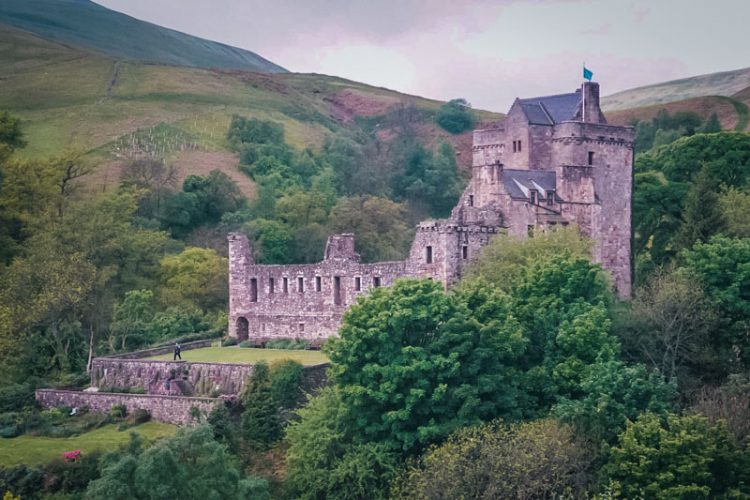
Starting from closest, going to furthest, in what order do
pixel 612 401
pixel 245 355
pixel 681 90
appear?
pixel 612 401 < pixel 245 355 < pixel 681 90

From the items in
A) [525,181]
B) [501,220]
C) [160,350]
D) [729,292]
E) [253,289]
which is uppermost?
[525,181]

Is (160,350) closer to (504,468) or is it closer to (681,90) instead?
(504,468)

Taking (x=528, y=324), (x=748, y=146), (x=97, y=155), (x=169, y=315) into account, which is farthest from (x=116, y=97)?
(x=528, y=324)

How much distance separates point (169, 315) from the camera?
6188 cm

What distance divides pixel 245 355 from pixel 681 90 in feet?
354

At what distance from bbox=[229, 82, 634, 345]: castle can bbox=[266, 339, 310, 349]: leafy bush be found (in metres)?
0.39

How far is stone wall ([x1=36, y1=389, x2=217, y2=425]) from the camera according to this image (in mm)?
44188

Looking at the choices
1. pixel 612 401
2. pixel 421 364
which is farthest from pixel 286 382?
pixel 612 401

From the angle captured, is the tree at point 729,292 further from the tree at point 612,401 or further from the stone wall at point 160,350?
the stone wall at point 160,350

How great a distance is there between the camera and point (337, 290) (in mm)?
51344

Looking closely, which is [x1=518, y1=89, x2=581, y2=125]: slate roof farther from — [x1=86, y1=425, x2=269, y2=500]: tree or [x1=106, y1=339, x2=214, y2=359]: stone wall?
[x1=86, y1=425, x2=269, y2=500]: tree

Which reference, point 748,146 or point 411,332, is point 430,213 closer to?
point 748,146

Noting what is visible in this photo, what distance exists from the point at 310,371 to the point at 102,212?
3075cm

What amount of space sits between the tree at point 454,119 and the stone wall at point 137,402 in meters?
91.3
